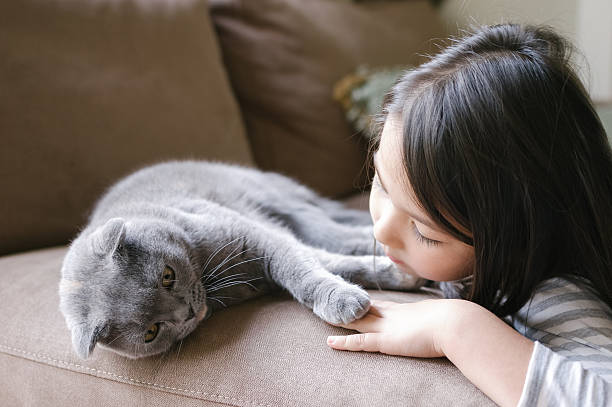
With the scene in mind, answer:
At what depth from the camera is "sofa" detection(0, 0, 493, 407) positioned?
0.85 meters

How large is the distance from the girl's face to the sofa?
0.16 metres

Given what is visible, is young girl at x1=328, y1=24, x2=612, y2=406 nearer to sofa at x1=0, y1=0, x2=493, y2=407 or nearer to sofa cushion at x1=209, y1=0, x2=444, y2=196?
sofa at x1=0, y1=0, x2=493, y2=407

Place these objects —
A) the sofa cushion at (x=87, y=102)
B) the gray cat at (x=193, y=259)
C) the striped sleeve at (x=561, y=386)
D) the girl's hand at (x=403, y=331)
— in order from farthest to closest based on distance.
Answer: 1. the sofa cushion at (x=87, y=102)
2. the gray cat at (x=193, y=259)
3. the girl's hand at (x=403, y=331)
4. the striped sleeve at (x=561, y=386)

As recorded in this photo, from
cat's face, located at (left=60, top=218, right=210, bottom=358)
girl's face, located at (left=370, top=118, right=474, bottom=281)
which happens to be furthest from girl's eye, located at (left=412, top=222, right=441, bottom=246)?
cat's face, located at (left=60, top=218, right=210, bottom=358)

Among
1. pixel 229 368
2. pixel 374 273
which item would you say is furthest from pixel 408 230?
pixel 229 368

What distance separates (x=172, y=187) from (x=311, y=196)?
44 cm

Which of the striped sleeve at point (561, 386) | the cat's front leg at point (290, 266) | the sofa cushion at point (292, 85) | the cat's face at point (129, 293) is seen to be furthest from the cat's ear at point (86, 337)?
the sofa cushion at point (292, 85)

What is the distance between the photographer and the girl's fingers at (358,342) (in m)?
0.86

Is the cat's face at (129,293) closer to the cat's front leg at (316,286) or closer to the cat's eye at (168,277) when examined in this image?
the cat's eye at (168,277)

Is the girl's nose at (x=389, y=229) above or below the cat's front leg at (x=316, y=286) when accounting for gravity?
above

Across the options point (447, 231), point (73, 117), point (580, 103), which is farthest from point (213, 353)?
point (73, 117)

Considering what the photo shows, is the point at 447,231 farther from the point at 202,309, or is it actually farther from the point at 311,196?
the point at 311,196

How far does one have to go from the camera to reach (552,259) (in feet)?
2.89

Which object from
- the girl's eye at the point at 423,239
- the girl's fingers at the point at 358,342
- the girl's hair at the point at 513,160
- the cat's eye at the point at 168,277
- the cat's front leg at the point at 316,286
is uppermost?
the girl's hair at the point at 513,160
